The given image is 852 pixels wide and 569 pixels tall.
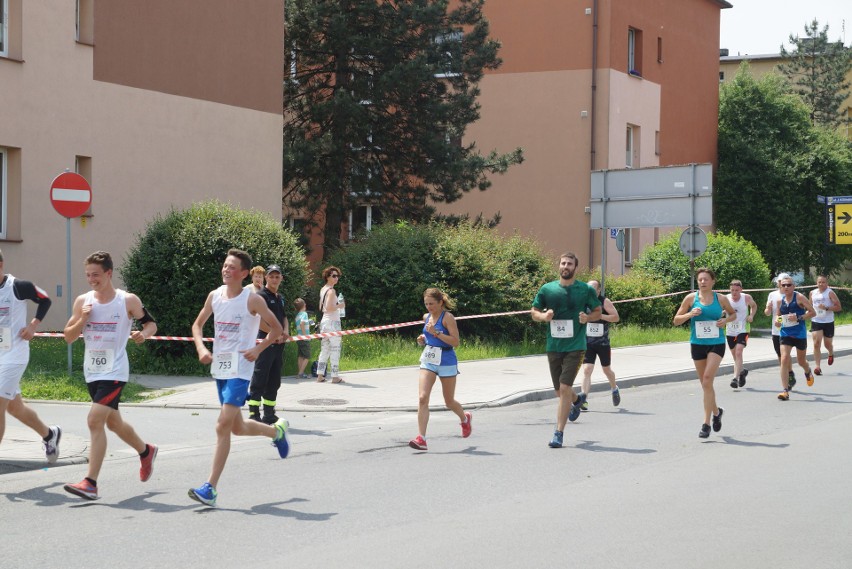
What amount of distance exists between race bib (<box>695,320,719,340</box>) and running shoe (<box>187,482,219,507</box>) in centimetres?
574

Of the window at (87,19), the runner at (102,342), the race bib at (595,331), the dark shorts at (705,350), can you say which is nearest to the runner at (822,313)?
the race bib at (595,331)

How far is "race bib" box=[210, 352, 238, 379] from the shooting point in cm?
775

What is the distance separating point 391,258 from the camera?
21.2 metres

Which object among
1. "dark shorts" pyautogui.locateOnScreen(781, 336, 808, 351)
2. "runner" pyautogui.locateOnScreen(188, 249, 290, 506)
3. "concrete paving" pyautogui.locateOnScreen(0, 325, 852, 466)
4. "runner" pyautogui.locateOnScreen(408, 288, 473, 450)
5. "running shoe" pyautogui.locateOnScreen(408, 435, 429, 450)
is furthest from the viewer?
"dark shorts" pyautogui.locateOnScreen(781, 336, 808, 351)

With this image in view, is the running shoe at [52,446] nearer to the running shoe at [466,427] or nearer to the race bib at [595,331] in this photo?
the running shoe at [466,427]

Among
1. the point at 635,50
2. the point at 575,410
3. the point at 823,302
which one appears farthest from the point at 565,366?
the point at 635,50

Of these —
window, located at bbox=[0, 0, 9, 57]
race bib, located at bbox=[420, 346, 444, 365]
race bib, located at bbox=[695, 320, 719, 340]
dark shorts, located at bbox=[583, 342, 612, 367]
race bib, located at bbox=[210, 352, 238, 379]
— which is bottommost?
dark shorts, located at bbox=[583, 342, 612, 367]

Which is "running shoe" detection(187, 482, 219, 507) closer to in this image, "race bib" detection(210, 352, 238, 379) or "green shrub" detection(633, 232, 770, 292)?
"race bib" detection(210, 352, 238, 379)

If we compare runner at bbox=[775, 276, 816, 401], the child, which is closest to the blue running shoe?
the child

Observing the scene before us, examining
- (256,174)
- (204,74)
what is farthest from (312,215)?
(204,74)

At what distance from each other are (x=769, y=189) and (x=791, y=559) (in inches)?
1438

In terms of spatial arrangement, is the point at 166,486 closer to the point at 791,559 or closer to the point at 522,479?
the point at 522,479

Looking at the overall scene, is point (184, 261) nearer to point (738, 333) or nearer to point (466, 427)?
point (466, 427)

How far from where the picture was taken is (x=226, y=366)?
777 cm
